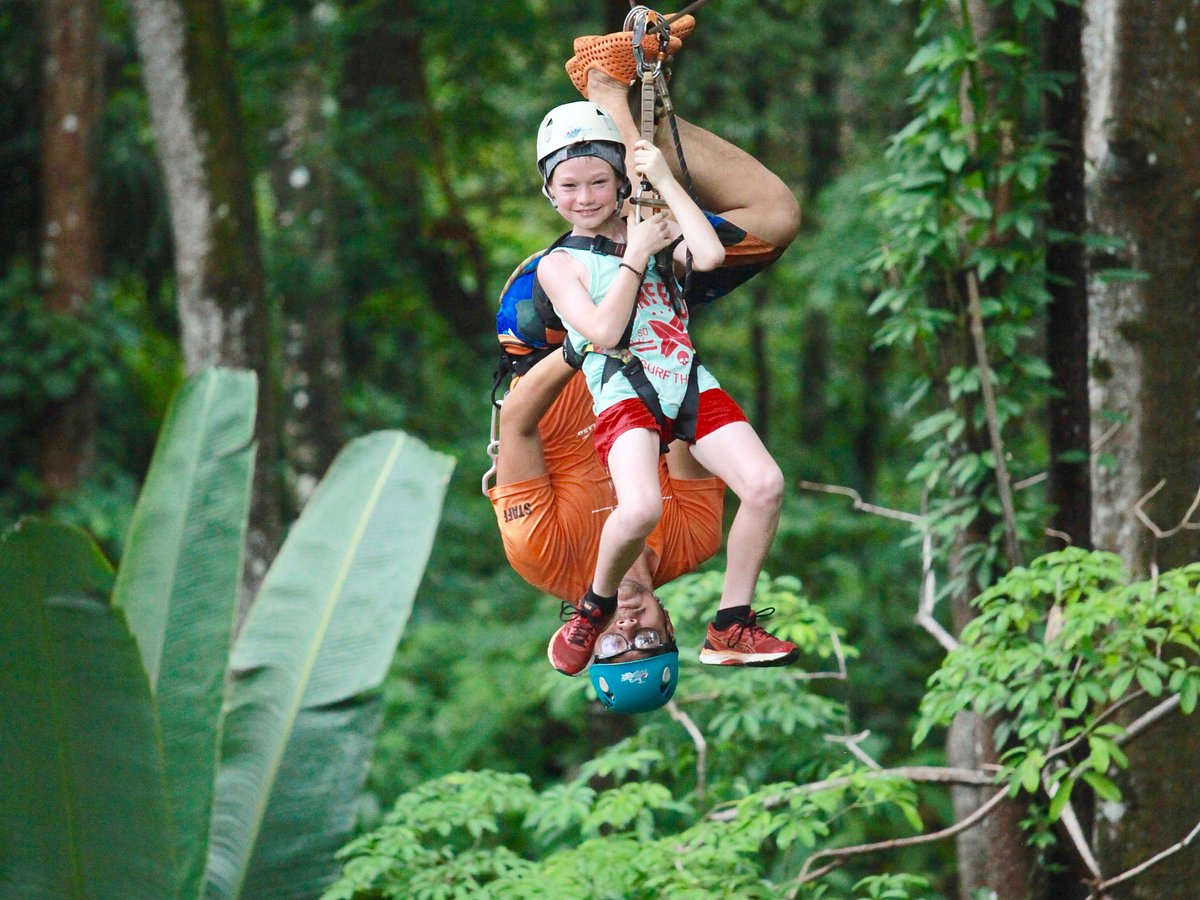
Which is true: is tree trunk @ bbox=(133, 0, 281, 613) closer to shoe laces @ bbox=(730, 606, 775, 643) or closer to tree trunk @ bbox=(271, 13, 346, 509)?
tree trunk @ bbox=(271, 13, 346, 509)

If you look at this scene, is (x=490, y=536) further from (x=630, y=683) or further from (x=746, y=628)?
(x=746, y=628)

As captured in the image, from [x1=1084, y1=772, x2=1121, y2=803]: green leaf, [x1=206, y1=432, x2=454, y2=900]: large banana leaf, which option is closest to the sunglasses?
[x1=206, y1=432, x2=454, y2=900]: large banana leaf

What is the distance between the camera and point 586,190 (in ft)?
9.45

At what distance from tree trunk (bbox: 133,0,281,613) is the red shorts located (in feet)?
16.9

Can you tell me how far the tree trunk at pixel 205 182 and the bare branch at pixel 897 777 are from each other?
3.81 metres

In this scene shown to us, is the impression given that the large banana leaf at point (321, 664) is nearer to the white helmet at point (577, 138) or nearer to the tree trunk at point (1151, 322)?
the white helmet at point (577, 138)

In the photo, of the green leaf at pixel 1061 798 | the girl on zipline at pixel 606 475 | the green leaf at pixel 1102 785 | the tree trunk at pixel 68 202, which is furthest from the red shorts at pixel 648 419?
the tree trunk at pixel 68 202

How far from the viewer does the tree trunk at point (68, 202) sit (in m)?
9.52

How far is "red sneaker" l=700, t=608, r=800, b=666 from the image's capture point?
293 cm

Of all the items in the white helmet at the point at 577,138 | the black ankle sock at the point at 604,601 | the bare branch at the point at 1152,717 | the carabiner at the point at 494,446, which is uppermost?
the white helmet at the point at 577,138

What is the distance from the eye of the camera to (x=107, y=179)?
1053cm

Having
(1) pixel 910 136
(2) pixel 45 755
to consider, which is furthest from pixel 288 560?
(1) pixel 910 136

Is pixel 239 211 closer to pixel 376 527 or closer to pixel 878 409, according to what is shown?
pixel 376 527

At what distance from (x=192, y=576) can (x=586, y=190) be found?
4.16 ft
